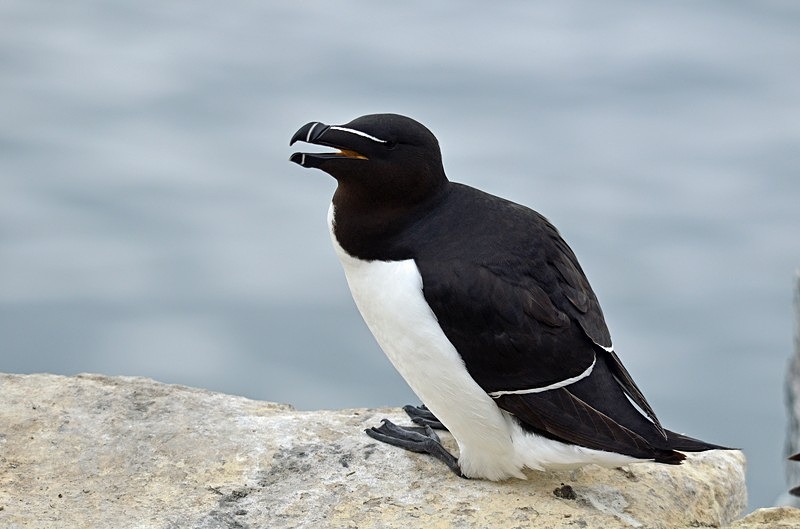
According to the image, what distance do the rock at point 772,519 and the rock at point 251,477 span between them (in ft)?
1.31

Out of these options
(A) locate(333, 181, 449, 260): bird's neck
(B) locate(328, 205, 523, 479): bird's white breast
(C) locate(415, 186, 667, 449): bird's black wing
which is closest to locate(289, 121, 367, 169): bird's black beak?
(A) locate(333, 181, 449, 260): bird's neck

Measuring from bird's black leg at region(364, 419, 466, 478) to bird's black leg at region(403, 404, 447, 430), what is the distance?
84 millimetres

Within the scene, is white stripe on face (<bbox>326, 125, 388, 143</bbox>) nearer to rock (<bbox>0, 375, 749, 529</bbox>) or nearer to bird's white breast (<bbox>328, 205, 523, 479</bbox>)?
bird's white breast (<bbox>328, 205, 523, 479</bbox>)

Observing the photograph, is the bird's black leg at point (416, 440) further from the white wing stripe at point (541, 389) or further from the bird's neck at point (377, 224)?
the bird's neck at point (377, 224)

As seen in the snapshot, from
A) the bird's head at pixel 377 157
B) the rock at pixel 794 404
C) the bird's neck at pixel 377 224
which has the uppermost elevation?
the bird's head at pixel 377 157

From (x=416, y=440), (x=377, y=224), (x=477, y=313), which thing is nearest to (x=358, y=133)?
(x=377, y=224)

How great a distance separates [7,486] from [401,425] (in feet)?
6.34

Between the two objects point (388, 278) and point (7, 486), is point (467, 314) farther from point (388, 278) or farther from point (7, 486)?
point (7, 486)

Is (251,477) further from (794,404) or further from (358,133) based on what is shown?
(794,404)

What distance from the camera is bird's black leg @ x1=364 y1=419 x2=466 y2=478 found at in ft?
18.9

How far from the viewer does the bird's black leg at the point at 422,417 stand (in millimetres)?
6188

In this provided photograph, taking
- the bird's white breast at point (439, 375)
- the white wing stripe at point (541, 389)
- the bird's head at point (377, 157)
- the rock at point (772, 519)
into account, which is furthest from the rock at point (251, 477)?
the bird's head at point (377, 157)

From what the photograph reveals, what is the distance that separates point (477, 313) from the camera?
516 centimetres

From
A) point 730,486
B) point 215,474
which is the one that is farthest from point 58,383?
point 730,486
